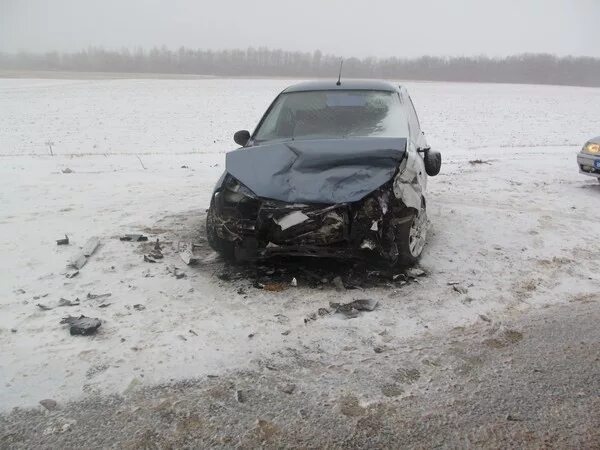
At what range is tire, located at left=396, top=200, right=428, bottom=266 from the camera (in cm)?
400

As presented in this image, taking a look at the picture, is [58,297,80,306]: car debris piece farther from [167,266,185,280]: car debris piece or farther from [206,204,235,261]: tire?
[206,204,235,261]: tire

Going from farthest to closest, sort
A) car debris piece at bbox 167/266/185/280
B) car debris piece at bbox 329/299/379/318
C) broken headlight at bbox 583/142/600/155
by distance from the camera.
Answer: broken headlight at bbox 583/142/600/155 → car debris piece at bbox 167/266/185/280 → car debris piece at bbox 329/299/379/318

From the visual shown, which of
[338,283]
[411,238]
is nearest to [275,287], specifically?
[338,283]

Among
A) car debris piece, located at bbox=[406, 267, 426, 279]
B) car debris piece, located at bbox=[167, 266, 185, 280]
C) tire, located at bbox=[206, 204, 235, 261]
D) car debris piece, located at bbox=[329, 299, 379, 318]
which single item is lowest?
car debris piece, located at bbox=[167, 266, 185, 280]

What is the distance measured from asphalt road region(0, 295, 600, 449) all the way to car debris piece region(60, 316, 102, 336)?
75cm

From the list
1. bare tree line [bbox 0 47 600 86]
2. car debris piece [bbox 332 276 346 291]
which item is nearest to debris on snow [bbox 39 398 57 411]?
car debris piece [bbox 332 276 346 291]

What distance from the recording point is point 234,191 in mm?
4141

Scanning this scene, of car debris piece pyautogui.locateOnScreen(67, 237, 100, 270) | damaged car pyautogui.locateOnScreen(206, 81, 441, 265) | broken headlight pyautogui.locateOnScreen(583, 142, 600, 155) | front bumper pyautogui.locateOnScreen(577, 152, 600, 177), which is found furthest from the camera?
broken headlight pyautogui.locateOnScreen(583, 142, 600, 155)

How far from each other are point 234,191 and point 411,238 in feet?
5.26

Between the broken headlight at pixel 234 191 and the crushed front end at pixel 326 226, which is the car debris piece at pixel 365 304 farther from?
the broken headlight at pixel 234 191

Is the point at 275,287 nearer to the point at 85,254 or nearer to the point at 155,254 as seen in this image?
the point at 155,254

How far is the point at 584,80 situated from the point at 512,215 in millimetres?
85735

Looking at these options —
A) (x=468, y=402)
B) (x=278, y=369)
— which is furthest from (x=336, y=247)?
(x=468, y=402)

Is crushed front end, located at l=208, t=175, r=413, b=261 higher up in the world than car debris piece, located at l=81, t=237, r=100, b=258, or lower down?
higher up
